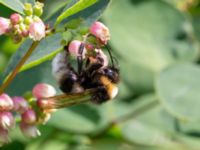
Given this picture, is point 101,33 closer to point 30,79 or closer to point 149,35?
point 30,79

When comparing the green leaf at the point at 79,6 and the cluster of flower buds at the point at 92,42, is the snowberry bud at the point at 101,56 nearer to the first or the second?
the cluster of flower buds at the point at 92,42

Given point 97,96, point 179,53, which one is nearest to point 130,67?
point 179,53

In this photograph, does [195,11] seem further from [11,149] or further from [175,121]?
[11,149]

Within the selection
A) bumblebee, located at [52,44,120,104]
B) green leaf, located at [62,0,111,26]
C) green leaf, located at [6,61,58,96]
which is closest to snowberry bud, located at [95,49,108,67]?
bumblebee, located at [52,44,120,104]

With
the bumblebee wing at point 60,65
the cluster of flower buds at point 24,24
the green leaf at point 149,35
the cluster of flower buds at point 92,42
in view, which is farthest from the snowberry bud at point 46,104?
the green leaf at point 149,35

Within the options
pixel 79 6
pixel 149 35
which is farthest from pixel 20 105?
pixel 149 35

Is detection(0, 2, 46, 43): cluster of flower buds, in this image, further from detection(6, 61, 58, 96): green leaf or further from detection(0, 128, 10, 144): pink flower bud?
detection(6, 61, 58, 96): green leaf
